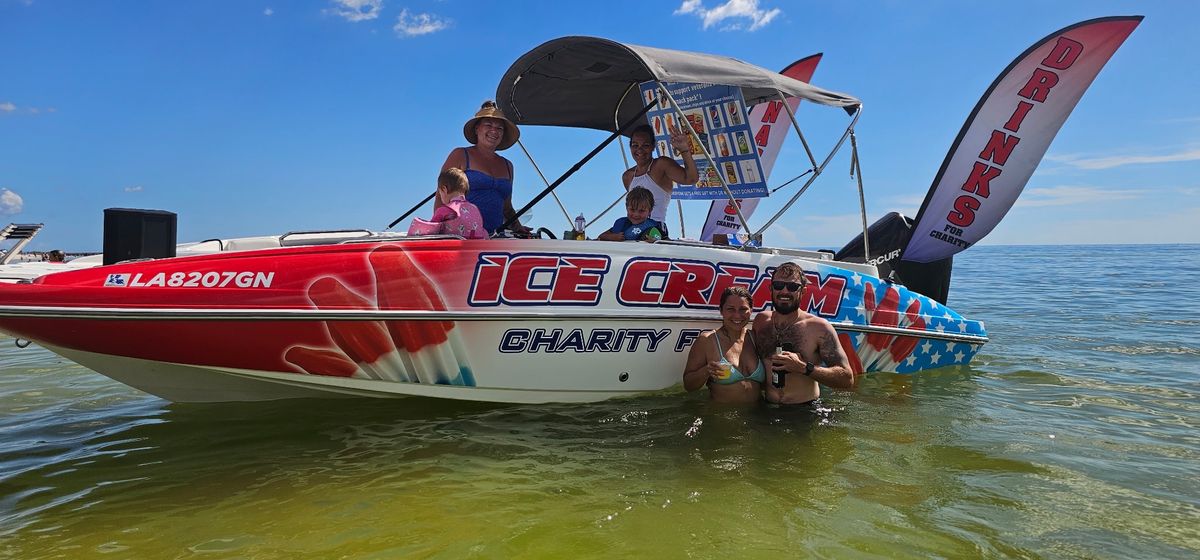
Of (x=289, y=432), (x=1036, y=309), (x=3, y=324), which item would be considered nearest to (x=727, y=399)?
(x=289, y=432)

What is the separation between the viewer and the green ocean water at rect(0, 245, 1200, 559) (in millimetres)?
2738

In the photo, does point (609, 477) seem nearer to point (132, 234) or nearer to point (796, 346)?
point (796, 346)

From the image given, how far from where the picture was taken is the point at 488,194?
4965 millimetres

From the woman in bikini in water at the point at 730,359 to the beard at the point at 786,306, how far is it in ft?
0.61

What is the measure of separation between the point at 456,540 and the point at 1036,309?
13550 millimetres

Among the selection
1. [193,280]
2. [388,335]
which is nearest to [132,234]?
[193,280]

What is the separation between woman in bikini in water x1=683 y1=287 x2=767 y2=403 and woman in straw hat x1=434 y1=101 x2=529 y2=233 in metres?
1.63

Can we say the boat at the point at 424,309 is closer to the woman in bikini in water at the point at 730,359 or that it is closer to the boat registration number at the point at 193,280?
the boat registration number at the point at 193,280

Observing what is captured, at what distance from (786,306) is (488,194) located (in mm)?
2276

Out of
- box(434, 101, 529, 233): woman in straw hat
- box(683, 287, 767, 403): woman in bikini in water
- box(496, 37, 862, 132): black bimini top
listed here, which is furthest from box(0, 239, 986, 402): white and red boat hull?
box(496, 37, 862, 132): black bimini top

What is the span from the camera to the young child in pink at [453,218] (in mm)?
4203

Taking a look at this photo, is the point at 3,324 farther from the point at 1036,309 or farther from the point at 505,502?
the point at 1036,309

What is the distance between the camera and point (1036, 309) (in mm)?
12875

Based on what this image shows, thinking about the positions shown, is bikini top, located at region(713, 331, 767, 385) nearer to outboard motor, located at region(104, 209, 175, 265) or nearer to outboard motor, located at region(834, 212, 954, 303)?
outboard motor, located at region(834, 212, 954, 303)
